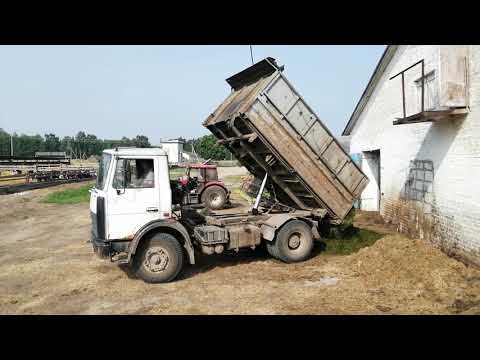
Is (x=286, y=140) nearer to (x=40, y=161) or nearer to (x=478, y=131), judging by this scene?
(x=478, y=131)

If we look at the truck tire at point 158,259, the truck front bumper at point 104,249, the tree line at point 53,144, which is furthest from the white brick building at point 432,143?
the tree line at point 53,144

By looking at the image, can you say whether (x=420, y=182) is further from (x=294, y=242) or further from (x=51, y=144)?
(x=51, y=144)

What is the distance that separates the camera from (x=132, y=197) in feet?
24.4

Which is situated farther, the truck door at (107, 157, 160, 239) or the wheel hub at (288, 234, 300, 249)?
the wheel hub at (288, 234, 300, 249)

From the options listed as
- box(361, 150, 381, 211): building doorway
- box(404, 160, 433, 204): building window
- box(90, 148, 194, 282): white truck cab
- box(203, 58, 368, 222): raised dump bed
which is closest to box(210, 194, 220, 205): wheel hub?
box(361, 150, 381, 211): building doorway

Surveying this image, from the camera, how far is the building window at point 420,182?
380 inches

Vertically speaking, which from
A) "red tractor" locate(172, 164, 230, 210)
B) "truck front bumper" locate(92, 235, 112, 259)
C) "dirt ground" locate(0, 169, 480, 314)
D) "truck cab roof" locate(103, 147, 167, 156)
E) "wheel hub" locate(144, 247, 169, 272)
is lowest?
"dirt ground" locate(0, 169, 480, 314)

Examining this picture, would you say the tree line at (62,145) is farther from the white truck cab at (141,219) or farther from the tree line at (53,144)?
the white truck cab at (141,219)

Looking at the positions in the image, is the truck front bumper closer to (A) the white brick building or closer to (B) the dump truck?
(B) the dump truck

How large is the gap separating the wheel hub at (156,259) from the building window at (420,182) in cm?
660

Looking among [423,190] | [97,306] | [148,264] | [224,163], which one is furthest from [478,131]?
[224,163]

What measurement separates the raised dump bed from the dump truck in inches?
0.8

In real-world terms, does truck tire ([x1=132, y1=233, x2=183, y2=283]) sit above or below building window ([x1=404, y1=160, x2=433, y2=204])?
below

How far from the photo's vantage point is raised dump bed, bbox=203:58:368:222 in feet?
26.7
